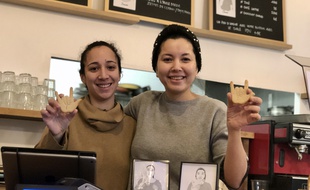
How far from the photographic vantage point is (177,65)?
153 centimetres

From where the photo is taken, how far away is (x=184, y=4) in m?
3.03

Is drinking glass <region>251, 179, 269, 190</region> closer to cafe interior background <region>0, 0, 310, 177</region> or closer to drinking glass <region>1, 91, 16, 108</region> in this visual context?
cafe interior background <region>0, 0, 310, 177</region>

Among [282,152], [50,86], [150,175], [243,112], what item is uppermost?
[50,86]

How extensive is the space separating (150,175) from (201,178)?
0.51ft

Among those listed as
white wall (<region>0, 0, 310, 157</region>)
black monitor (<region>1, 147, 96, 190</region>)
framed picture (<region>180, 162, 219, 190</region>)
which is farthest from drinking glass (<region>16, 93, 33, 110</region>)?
framed picture (<region>180, 162, 219, 190</region>)

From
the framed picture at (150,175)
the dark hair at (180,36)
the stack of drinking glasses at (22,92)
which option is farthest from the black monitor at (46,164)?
the stack of drinking glasses at (22,92)

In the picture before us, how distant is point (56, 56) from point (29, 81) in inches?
11.6

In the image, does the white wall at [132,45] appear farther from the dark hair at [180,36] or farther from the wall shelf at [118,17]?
the dark hair at [180,36]

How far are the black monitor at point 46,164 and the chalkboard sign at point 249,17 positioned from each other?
7.03 feet

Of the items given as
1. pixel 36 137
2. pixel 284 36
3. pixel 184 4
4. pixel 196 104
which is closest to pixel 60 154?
pixel 196 104

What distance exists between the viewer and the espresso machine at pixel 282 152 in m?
2.56

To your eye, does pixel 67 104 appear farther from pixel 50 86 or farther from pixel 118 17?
pixel 118 17

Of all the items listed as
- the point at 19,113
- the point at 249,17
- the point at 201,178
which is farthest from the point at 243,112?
the point at 249,17

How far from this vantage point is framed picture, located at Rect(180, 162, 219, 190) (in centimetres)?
125
